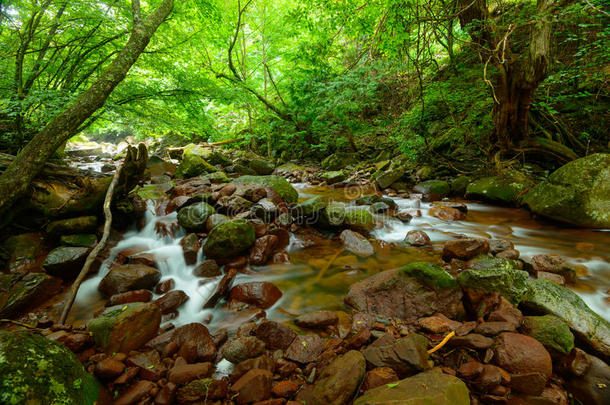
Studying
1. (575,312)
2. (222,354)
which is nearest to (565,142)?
(575,312)

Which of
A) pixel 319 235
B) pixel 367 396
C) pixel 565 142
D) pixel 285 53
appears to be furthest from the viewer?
pixel 285 53

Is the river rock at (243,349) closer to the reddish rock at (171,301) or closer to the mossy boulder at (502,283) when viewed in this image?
the reddish rock at (171,301)

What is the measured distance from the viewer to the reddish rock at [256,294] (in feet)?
10.6

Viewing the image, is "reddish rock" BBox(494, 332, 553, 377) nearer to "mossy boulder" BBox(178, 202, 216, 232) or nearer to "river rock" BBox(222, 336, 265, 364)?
"river rock" BBox(222, 336, 265, 364)

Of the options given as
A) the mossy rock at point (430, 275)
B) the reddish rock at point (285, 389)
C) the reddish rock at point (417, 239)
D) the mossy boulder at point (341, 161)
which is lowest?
the reddish rock at point (285, 389)

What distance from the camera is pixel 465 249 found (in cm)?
397

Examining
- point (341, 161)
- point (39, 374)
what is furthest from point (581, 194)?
point (341, 161)

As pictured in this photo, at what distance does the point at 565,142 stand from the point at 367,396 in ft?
31.5

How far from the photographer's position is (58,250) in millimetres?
3695

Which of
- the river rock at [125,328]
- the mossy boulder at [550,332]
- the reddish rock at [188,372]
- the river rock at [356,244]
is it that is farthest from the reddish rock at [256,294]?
the mossy boulder at [550,332]

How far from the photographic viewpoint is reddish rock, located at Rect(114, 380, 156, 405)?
6.17ft

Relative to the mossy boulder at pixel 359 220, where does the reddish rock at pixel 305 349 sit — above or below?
below

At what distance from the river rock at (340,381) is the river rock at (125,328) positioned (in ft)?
6.00

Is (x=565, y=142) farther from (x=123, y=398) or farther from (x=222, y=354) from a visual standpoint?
(x=123, y=398)
